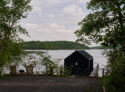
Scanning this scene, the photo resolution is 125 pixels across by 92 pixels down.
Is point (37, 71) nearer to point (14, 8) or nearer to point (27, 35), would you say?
point (27, 35)

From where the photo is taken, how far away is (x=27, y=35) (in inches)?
617

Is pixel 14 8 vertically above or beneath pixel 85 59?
above

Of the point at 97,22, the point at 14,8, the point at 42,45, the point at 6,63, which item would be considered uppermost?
the point at 14,8

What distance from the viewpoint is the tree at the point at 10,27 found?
47.8 feet

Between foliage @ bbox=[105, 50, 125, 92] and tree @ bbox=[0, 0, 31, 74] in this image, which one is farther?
tree @ bbox=[0, 0, 31, 74]

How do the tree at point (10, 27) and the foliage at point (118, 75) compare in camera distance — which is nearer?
the foliage at point (118, 75)

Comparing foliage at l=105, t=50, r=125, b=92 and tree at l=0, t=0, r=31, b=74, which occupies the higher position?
tree at l=0, t=0, r=31, b=74

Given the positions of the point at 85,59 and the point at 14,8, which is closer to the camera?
the point at 14,8

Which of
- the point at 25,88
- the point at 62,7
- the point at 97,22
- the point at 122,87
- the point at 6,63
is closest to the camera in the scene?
the point at 122,87

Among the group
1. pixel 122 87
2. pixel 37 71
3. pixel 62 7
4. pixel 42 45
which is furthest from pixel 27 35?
pixel 122 87

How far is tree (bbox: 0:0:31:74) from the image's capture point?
14.6 m

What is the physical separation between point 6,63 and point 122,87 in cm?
1074

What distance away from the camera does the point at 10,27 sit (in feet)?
48.7

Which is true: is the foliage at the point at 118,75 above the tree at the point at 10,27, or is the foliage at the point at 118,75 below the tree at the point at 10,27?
below
